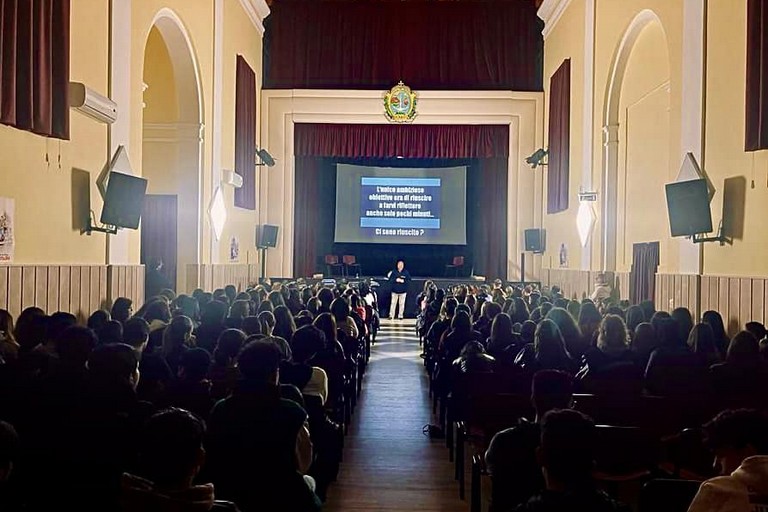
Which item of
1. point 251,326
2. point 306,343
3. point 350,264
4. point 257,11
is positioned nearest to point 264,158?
point 257,11

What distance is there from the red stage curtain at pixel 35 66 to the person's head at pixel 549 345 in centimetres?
474

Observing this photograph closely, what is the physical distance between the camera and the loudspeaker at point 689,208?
32.4 ft

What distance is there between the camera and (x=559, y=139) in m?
17.8

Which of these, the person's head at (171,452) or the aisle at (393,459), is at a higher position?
the person's head at (171,452)

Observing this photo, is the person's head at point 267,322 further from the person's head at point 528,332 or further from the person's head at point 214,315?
the person's head at point 528,332

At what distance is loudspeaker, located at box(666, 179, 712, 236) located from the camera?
988 cm

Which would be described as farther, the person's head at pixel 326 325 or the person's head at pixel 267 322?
the person's head at pixel 326 325

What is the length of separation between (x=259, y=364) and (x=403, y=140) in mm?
17354

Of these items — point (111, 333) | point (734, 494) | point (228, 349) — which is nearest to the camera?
point (734, 494)

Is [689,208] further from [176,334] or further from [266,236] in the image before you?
[266,236]

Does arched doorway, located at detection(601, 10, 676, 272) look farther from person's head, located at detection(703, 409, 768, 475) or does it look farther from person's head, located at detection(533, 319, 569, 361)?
person's head, located at detection(703, 409, 768, 475)

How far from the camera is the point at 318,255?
23.7 meters

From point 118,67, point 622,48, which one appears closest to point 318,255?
point 622,48

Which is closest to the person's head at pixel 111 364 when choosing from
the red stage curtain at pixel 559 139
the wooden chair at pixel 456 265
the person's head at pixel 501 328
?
the person's head at pixel 501 328
